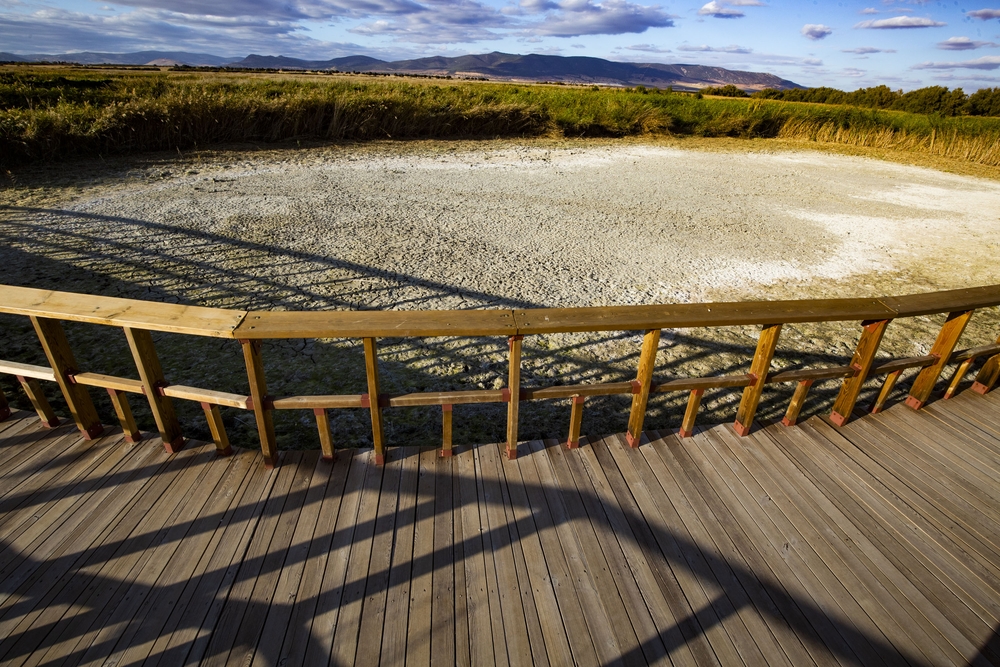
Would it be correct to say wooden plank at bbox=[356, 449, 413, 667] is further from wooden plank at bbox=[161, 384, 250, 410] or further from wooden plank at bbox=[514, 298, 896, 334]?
wooden plank at bbox=[514, 298, 896, 334]

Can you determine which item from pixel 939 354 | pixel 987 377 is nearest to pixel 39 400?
pixel 939 354

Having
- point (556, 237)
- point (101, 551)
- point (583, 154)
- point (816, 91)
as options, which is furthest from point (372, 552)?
point (816, 91)

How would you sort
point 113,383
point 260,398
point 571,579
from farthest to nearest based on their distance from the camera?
point 113,383 → point 260,398 → point 571,579

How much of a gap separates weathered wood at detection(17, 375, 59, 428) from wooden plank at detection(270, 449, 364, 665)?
5.02 feet

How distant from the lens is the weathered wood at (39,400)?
2596 millimetres

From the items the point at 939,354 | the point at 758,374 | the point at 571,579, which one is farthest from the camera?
the point at 939,354

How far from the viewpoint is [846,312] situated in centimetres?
248

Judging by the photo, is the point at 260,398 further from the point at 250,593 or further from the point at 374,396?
the point at 250,593

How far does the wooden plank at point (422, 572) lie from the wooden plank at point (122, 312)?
3.60ft

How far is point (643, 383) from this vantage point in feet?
8.34

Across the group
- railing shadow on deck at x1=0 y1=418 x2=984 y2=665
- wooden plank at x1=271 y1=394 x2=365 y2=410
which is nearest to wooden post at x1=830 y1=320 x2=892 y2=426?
railing shadow on deck at x1=0 y1=418 x2=984 y2=665

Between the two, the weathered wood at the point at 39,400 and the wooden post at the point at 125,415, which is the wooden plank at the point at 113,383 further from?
the weathered wood at the point at 39,400

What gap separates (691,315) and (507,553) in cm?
134

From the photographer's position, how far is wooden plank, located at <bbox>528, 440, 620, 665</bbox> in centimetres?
178
